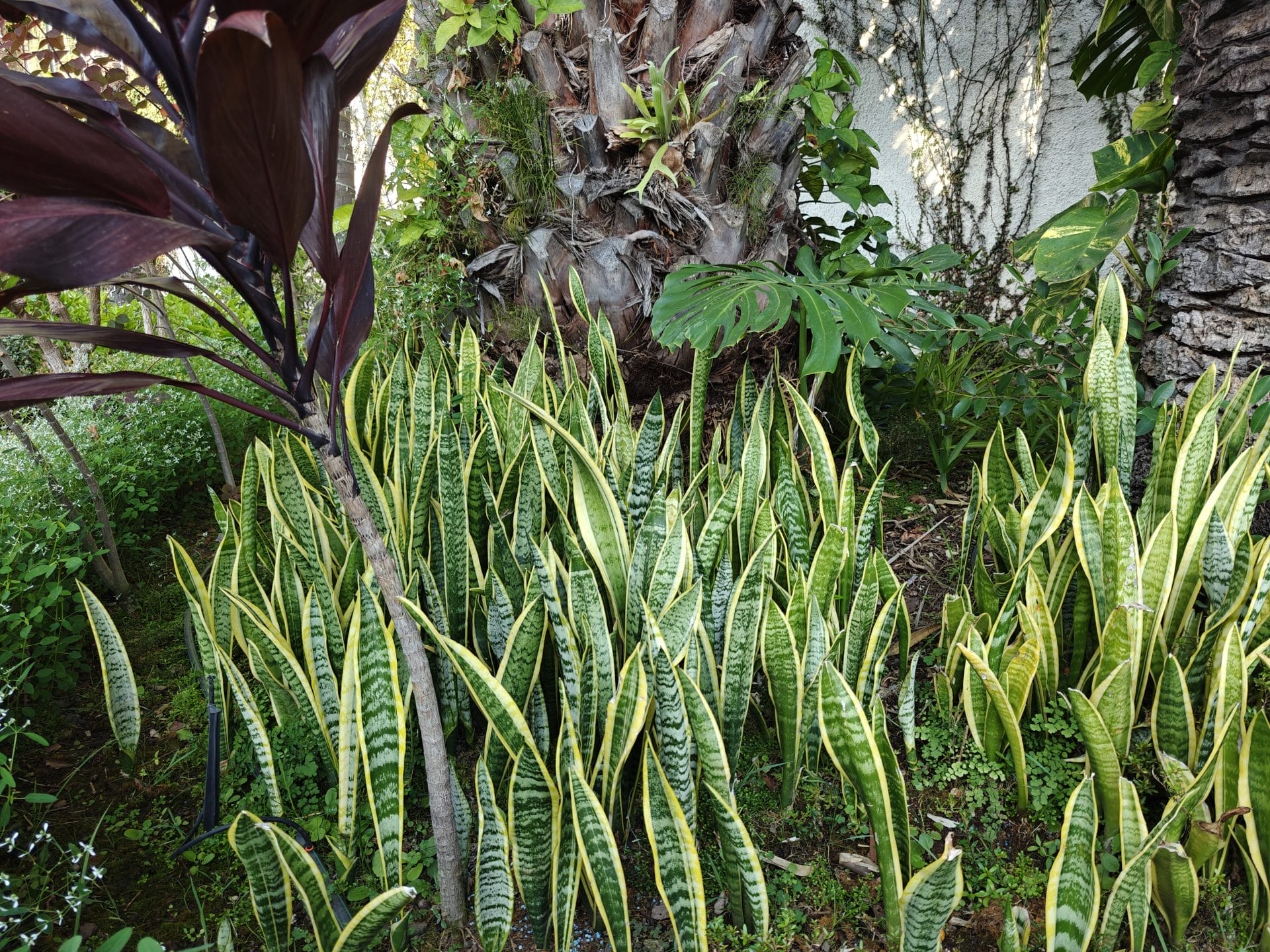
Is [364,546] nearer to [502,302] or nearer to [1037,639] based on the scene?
[1037,639]

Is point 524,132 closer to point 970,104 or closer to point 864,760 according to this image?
point 864,760

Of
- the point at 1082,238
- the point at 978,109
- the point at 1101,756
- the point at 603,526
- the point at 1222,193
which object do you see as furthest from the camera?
the point at 978,109

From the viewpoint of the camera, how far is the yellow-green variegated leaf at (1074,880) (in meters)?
0.85

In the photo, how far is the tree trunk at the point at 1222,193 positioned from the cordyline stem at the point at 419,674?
1686 millimetres

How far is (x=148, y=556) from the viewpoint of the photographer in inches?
76.5

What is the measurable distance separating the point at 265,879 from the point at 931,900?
31.1 inches

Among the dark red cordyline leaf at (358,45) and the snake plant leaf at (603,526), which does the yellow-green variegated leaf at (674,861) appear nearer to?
the snake plant leaf at (603,526)

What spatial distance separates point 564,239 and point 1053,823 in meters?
1.69

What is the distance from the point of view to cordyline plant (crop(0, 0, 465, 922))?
530 millimetres

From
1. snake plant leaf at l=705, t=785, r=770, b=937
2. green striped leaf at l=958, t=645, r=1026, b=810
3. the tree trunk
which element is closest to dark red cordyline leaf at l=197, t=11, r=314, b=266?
snake plant leaf at l=705, t=785, r=770, b=937

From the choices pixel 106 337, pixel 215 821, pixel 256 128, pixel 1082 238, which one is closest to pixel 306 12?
pixel 256 128

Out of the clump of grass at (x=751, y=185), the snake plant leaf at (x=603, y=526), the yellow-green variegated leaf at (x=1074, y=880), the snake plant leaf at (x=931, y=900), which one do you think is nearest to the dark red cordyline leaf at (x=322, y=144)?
the snake plant leaf at (x=603, y=526)

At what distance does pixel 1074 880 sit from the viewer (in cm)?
86

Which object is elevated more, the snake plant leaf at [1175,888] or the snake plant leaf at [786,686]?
the snake plant leaf at [786,686]
